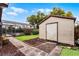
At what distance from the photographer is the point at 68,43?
15.4ft

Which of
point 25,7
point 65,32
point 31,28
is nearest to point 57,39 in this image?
point 65,32

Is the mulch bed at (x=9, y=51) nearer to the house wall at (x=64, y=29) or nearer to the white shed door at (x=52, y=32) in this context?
the house wall at (x=64, y=29)

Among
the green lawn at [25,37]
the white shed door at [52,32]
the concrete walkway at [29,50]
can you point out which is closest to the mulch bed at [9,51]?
the concrete walkway at [29,50]

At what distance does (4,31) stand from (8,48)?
0.31 metres

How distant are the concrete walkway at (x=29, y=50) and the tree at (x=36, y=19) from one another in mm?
388

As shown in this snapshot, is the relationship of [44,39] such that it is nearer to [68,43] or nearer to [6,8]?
[68,43]

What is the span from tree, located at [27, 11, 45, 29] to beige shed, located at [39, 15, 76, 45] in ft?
0.21

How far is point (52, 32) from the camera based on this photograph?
4.78 m

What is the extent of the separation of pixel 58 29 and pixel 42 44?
0.39 metres

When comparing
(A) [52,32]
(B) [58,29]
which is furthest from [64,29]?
(A) [52,32]

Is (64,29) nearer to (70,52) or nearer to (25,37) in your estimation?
(70,52)

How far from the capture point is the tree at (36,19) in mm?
4698

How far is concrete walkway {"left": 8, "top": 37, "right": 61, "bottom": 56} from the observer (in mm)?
4653

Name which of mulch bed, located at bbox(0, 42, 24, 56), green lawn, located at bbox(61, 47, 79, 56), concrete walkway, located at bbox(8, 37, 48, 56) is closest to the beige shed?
green lawn, located at bbox(61, 47, 79, 56)
